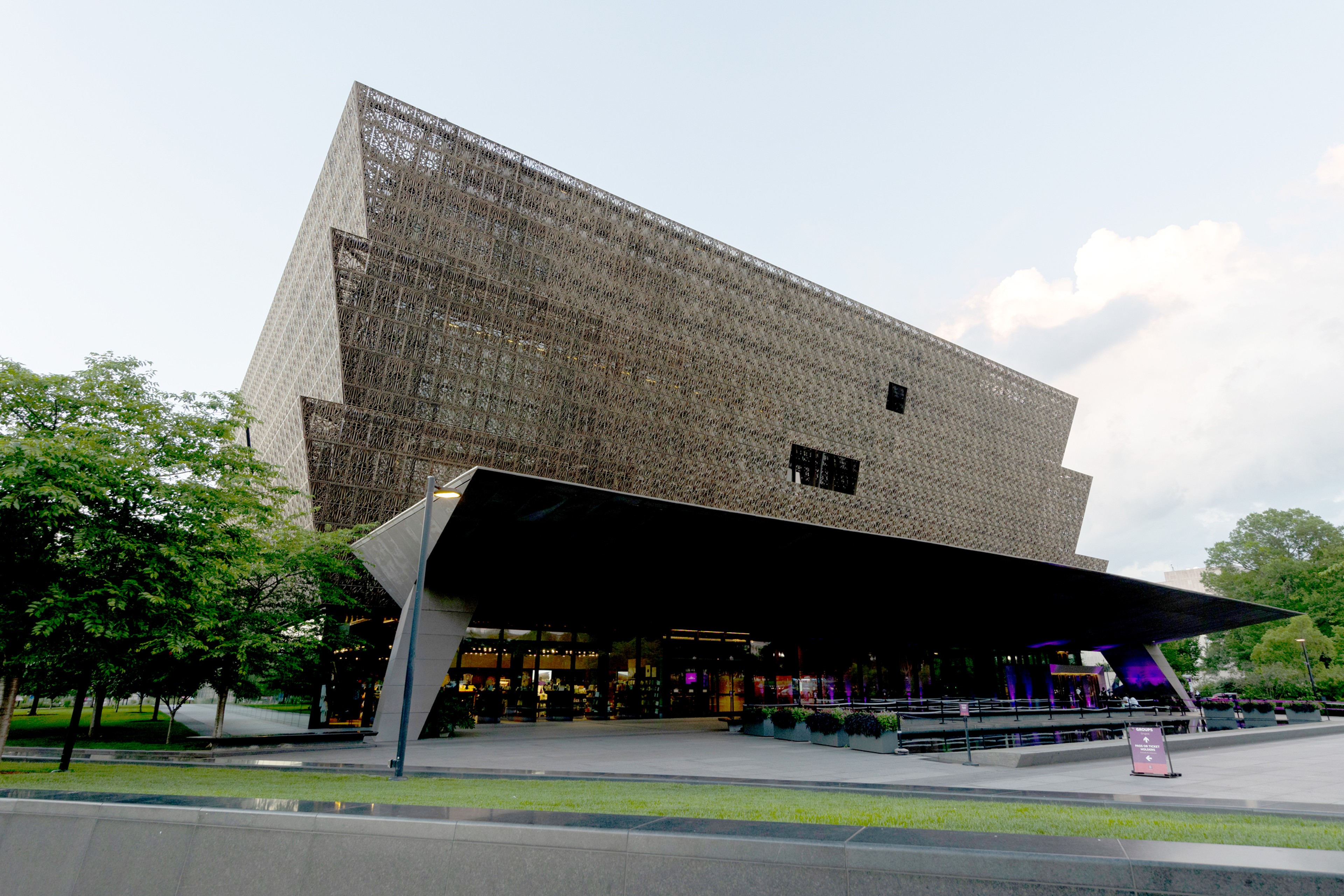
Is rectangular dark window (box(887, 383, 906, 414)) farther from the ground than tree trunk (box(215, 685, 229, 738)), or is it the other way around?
rectangular dark window (box(887, 383, 906, 414))

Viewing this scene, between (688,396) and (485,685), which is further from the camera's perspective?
(688,396)

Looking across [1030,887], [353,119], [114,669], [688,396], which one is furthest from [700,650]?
[1030,887]

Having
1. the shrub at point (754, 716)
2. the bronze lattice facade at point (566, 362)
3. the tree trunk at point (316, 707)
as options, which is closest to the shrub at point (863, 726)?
the shrub at point (754, 716)

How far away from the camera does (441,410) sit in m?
41.6

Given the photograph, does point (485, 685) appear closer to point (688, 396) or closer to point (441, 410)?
point (441, 410)

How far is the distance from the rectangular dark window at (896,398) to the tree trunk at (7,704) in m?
60.5

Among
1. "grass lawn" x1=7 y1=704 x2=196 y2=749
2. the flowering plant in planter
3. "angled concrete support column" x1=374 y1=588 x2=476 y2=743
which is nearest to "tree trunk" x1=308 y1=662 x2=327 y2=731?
"grass lawn" x1=7 y1=704 x2=196 y2=749

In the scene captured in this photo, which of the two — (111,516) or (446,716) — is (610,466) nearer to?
(446,716)

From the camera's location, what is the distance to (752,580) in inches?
1200

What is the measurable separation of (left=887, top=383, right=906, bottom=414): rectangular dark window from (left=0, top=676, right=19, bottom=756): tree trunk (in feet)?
199

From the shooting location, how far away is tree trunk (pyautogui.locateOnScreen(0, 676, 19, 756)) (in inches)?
674

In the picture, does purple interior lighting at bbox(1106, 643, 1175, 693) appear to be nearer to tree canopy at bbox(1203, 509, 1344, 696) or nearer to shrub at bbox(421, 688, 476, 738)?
tree canopy at bbox(1203, 509, 1344, 696)

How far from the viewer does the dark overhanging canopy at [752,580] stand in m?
→ 22.3

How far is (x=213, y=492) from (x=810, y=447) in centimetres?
4751
